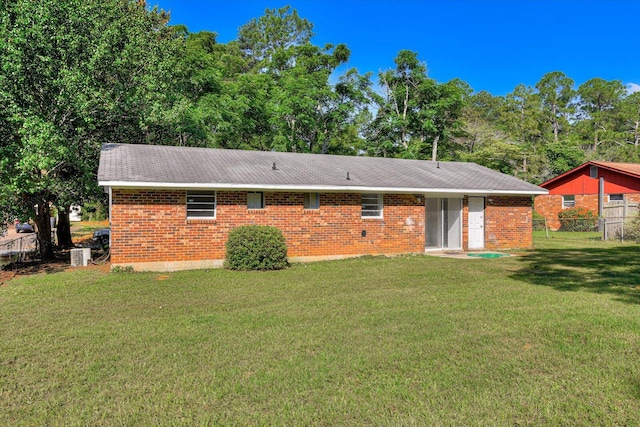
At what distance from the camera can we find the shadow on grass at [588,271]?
28.8ft

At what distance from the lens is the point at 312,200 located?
13703 mm

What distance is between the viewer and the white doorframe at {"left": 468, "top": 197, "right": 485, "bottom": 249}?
16.3 metres

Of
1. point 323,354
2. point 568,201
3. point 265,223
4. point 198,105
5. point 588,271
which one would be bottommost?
point 323,354

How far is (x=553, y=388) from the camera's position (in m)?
4.00

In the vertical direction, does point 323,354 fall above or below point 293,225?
below

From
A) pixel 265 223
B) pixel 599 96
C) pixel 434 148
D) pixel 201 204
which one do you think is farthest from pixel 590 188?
pixel 599 96

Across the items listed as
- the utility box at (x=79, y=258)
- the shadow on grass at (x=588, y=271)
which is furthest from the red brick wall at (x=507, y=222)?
the utility box at (x=79, y=258)

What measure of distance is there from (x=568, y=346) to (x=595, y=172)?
28300 mm

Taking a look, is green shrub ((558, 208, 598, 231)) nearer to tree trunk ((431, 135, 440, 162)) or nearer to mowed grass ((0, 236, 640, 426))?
tree trunk ((431, 135, 440, 162))

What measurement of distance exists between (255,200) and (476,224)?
8.79 metres

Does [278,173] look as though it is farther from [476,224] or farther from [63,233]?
[63,233]

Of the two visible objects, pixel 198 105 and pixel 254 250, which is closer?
pixel 254 250

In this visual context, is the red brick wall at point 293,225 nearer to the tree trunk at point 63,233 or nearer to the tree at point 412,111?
the tree trunk at point 63,233

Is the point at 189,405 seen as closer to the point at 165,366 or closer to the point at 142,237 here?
the point at 165,366
